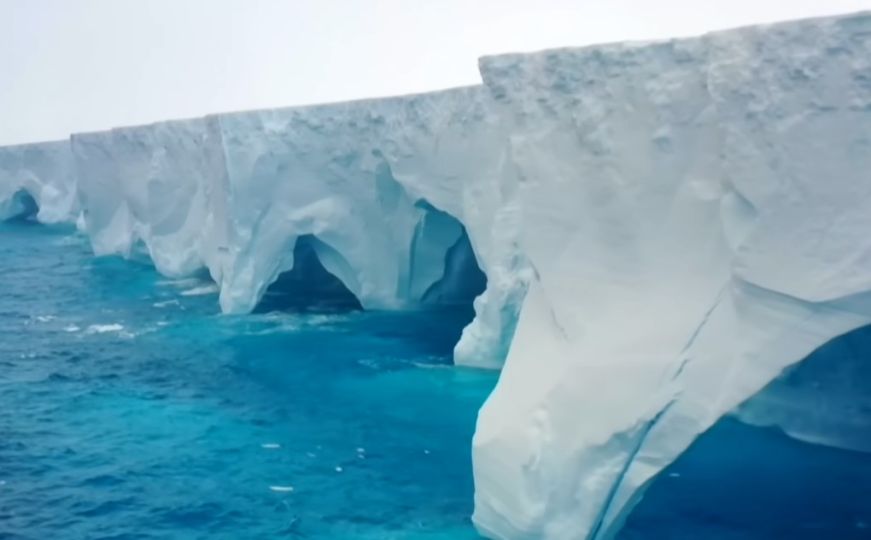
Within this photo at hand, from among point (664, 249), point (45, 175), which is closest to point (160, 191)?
point (45, 175)

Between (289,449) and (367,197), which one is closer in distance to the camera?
(289,449)

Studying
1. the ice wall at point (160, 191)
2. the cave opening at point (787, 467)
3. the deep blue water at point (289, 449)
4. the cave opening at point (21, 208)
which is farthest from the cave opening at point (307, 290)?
the cave opening at point (21, 208)

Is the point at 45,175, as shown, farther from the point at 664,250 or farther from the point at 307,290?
the point at 664,250

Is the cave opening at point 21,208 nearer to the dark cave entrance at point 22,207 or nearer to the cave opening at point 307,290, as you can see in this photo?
Answer: the dark cave entrance at point 22,207

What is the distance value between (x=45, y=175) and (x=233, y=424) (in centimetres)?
2691

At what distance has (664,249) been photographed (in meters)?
6.68

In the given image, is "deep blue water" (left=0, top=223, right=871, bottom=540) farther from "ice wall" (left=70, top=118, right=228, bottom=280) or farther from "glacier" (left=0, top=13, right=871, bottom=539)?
"ice wall" (left=70, top=118, right=228, bottom=280)

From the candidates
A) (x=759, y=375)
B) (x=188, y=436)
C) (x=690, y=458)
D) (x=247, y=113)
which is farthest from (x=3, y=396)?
(x=759, y=375)

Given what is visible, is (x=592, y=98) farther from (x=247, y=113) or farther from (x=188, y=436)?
(x=247, y=113)

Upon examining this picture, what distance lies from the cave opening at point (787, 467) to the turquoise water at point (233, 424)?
1941 mm

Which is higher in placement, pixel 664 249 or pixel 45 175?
pixel 664 249

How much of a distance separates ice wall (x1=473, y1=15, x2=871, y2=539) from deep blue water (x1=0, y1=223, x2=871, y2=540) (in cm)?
106

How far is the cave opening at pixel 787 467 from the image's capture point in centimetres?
744

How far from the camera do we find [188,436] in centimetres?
1012
